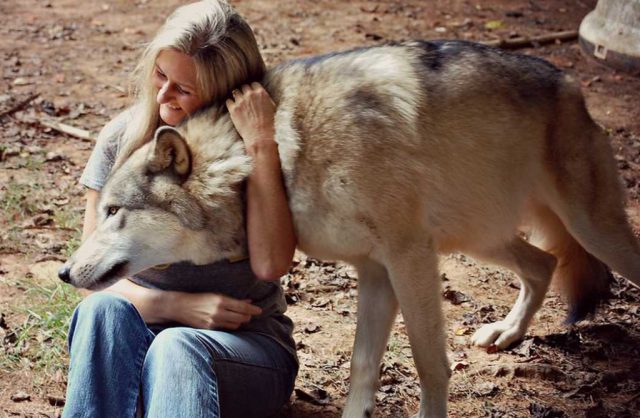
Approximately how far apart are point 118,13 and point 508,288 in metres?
6.34

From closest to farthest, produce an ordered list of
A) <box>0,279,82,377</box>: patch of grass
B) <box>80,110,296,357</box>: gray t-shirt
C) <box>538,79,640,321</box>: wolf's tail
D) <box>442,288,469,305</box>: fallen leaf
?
<box>80,110,296,357</box>: gray t-shirt
<box>538,79,640,321</box>: wolf's tail
<box>0,279,82,377</box>: patch of grass
<box>442,288,469,305</box>: fallen leaf

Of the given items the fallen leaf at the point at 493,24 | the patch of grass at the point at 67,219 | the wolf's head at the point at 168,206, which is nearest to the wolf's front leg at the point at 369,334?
the wolf's head at the point at 168,206

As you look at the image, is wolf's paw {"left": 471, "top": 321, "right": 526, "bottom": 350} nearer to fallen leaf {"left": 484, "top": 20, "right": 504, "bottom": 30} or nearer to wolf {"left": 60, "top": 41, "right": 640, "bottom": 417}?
wolf {"left": 60, "top": 41, "right": 640, "bottom": 417}

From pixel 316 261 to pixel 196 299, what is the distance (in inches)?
70.1

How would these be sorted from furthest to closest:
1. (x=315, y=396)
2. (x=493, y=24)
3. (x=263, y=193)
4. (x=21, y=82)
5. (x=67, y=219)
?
(x=493, y=24) → (x=21, y=82) → (x=67, y=219) → (x=315, y=396) → (x=263, y=193)

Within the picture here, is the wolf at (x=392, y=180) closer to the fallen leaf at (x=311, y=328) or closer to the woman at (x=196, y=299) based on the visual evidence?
the woman at (x=196, y=299)

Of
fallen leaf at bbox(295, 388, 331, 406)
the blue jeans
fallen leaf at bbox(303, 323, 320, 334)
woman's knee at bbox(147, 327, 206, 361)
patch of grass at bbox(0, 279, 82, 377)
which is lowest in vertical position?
fallen leaf at bbox(303, 323, 320, 334)

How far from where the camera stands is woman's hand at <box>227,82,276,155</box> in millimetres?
2980

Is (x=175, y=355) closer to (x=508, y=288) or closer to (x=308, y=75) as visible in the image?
(x=308, y=75)

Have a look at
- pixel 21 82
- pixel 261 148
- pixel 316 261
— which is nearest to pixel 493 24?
pixel 21 82

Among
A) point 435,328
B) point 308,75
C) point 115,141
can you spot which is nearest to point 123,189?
point 115,141

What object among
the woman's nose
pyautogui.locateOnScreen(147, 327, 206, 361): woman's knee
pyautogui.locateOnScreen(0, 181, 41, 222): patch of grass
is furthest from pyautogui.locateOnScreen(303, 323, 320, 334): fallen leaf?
pyautogui.locateOnScreen(0, 181, 41, 222): patch of grass

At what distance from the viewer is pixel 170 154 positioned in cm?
297

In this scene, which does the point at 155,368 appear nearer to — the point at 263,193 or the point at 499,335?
the point at 263,193
